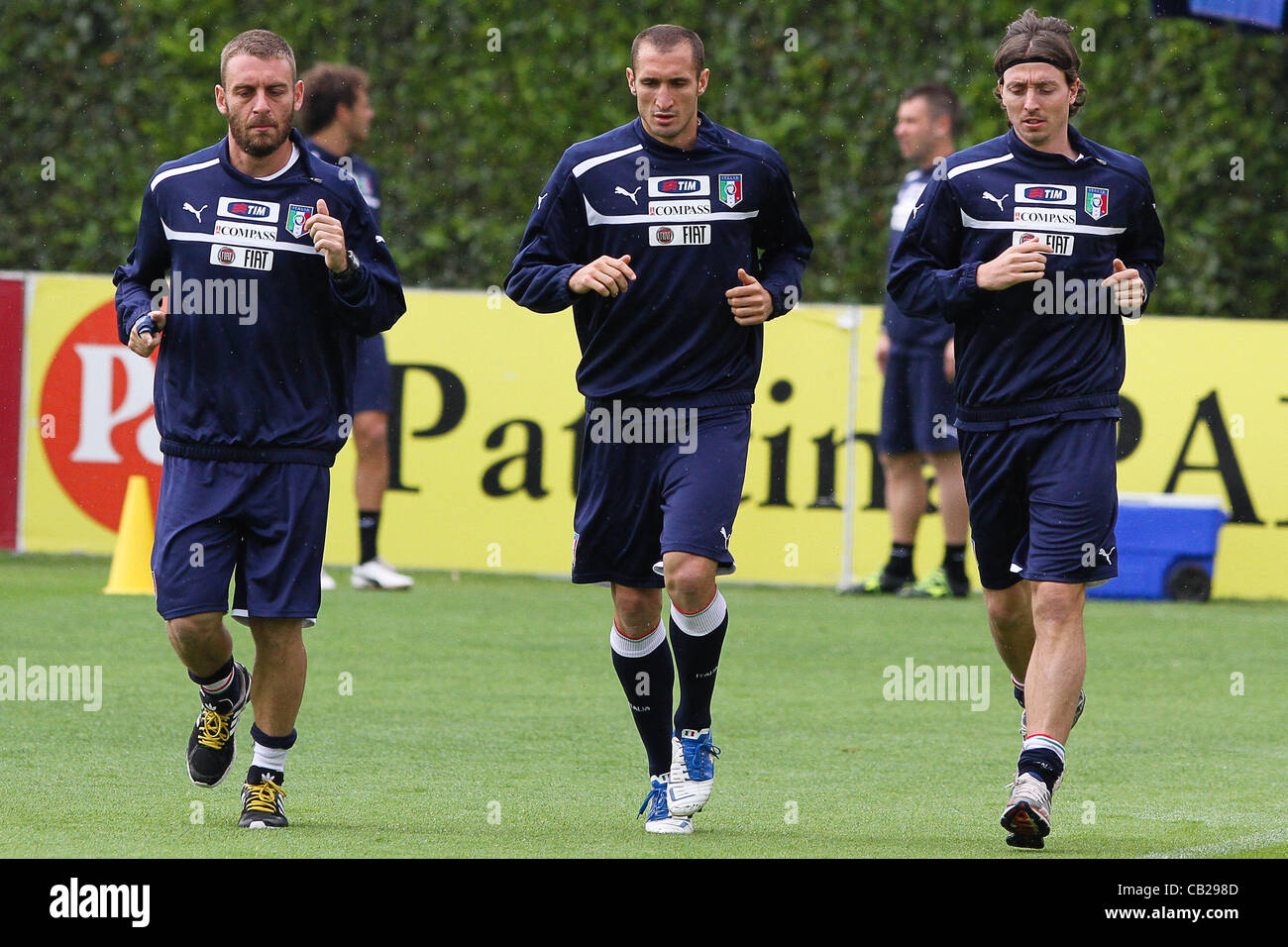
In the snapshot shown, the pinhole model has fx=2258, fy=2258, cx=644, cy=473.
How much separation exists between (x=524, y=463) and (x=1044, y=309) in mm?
6642

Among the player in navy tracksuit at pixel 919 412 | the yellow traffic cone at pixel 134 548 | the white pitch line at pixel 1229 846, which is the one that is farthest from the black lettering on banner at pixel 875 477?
the white pitch line at pixel 1229 846

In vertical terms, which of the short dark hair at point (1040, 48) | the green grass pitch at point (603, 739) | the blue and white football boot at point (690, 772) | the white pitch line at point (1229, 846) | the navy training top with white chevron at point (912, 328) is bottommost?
the green grass pitch at point (603, 739)

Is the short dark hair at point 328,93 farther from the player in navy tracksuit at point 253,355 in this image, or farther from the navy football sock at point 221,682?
the navy football sock at point 221,682

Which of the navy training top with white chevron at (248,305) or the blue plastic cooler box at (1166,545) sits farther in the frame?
the blue plastic cooler box at (1166,545)

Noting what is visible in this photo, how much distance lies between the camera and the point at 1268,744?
8.06m

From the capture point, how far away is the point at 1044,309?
638 centimetres

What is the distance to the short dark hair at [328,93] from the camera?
1127cm

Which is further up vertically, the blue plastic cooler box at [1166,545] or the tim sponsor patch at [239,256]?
the tim sponsor patch at [239,256]

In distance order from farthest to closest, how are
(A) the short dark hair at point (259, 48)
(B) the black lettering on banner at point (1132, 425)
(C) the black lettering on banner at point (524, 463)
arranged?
(C) the black lettering on banner at point (524, 463), (B) the black lettering on banner at point (1132, 425), (A) the short dark hair at point (259, 48)

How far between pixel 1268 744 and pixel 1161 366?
14.7 ft

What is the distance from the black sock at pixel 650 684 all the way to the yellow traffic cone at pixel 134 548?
18.5 ft

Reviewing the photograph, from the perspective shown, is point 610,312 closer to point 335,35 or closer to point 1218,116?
point 1218,116

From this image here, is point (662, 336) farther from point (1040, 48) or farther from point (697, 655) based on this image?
point (1040, 48)
